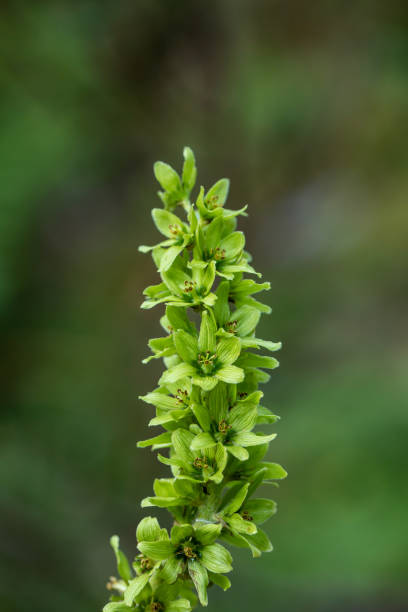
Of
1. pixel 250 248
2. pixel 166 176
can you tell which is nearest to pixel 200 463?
pixel 166 176

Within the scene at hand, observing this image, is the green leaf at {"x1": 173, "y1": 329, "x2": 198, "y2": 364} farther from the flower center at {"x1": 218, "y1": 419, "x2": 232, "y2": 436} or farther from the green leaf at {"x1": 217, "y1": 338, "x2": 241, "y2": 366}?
the flower center at {"x1": 218, "y1": 419, "x2": 232, "y2": 436}

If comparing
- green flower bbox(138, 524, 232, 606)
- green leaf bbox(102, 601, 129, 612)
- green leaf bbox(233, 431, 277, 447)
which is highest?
green leaf bbox(233, 431, 277, 447)

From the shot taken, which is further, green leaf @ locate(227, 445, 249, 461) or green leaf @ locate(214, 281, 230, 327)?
green leaf @ locate(214, 281, 230, 327)

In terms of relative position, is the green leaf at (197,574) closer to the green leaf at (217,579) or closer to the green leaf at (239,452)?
the green leaf at (217,579)

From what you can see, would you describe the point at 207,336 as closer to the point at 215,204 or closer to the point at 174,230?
the point at 174,230

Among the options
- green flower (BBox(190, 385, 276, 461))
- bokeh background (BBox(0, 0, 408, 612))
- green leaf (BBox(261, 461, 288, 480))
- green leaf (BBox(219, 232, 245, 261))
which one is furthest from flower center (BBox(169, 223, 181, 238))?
bokeh background (BBox(0, 0, 408, 612))

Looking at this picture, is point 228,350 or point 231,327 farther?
point 231,327
